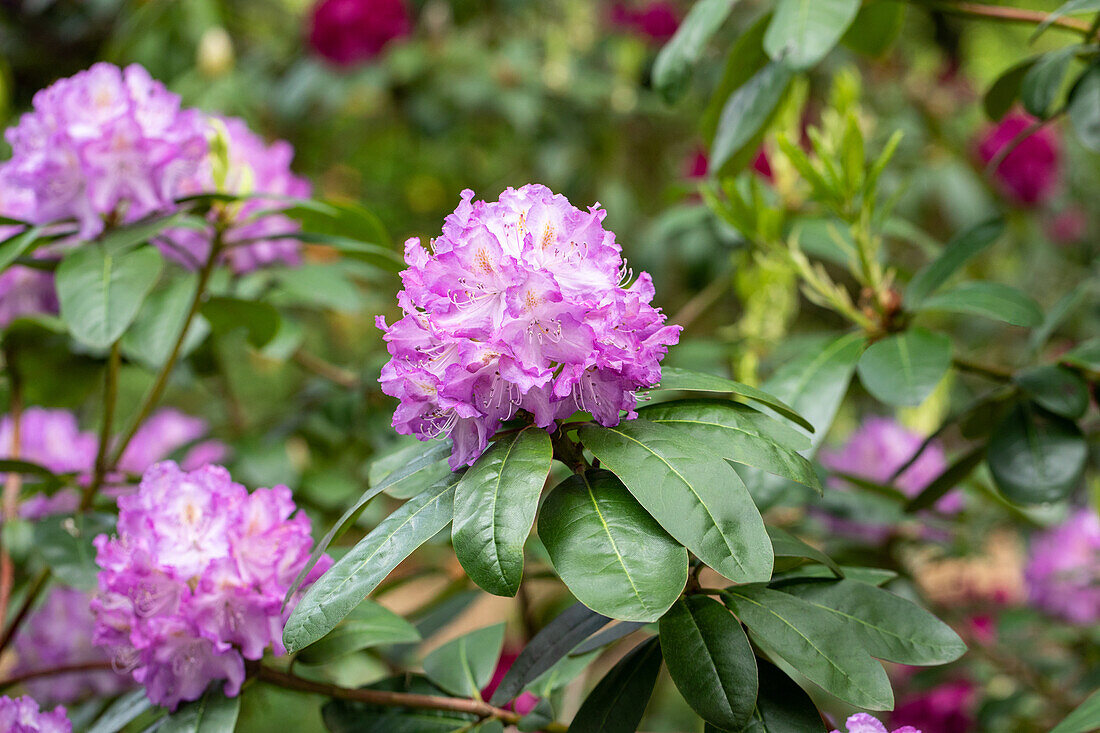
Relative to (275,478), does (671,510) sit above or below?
above

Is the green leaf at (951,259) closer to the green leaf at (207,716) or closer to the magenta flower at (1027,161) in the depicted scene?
the green leaf at (207,716)

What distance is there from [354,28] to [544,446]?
1.90m

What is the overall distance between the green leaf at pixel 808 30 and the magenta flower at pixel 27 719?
0.78m

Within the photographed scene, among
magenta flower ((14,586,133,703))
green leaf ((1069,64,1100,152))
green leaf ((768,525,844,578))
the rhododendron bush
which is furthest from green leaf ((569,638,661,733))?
magenta flower ((14,586,133,703))

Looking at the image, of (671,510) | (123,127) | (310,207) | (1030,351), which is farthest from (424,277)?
(1030,351)

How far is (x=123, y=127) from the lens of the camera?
2.80ft

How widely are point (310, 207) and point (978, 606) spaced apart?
Answer: 1402 mm

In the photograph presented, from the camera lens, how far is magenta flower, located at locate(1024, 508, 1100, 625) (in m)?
1.40

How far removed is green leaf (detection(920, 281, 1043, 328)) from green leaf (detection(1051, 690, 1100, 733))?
325mm

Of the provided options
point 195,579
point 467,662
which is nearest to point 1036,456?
point 467,662

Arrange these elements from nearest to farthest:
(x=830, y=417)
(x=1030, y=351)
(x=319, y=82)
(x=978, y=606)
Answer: (x=830, y=417) < (x=1030, y=351) < (x=978, y=606) < (x=319, y=82)

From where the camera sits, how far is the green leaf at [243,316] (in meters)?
0.92

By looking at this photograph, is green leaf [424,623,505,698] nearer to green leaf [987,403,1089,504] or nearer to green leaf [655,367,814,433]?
green leaf [655,367,814,433]

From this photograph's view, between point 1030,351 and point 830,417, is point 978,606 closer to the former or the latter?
point 1030,351
